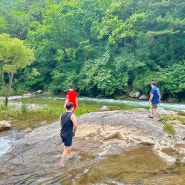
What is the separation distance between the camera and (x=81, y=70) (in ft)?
139

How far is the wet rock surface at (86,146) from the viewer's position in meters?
8.11

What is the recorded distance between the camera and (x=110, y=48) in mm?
40906

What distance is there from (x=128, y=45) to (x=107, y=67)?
408 cm

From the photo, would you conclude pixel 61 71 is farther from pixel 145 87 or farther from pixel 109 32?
pixel 145 87

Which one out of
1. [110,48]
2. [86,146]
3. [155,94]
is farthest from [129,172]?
[110,48]

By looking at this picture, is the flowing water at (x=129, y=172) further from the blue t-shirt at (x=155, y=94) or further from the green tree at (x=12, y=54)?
the green tree at (x=12, y=54)

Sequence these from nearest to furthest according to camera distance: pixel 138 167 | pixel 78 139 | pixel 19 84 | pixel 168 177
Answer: pixel 168 177, pixel 138 167, pixel 78 139, pixel 19 84

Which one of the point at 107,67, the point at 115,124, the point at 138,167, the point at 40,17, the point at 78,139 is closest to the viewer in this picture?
the point at 138,167

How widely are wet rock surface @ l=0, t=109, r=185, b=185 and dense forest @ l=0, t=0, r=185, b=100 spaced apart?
20.2 m


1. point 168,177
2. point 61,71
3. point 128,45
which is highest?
point 128,45

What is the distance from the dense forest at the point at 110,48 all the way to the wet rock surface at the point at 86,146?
66.3ft

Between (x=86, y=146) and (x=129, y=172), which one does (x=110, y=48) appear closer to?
(x=86, y=146)

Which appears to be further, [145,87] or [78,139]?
[145,87]

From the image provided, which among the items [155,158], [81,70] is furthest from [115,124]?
[81,70]
